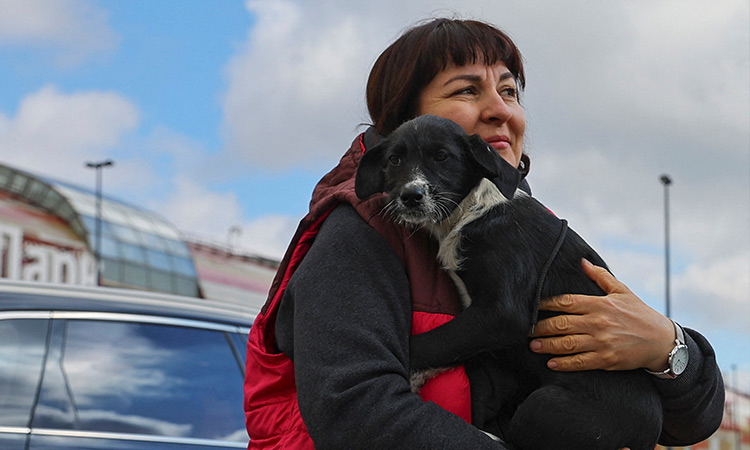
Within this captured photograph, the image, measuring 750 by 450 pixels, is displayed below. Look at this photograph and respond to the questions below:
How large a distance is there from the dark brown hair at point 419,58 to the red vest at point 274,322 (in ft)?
2.28

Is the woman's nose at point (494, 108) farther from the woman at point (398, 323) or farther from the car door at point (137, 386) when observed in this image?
the car door at point (137, 386)

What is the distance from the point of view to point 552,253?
2.74 meters

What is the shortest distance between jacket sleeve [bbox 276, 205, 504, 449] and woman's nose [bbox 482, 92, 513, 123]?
970mm

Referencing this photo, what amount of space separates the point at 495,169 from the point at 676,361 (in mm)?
877

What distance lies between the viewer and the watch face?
268 cm

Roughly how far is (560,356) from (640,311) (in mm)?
343

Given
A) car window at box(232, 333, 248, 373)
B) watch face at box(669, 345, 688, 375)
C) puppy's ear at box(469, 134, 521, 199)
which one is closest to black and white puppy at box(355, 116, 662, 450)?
puppy's ear at box(469, 134, 521, 199)

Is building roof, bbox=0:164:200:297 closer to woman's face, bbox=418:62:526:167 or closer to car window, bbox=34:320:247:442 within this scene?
car window, bbox=34:320:247:442

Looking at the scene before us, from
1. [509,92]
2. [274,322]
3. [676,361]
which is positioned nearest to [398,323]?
[274,322]

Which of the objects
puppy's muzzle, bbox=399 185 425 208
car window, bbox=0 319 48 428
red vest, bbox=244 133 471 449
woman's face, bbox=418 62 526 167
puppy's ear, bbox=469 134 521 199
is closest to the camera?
red vest, bbox=244 133 471 449

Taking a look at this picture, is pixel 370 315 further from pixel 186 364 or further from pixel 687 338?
pixel 186 364

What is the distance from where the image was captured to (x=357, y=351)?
218cm

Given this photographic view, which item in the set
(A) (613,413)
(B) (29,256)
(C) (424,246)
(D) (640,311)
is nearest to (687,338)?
(D) (640,311)

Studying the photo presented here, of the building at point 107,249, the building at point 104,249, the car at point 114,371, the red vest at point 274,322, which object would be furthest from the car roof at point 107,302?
the building at point 104,249
